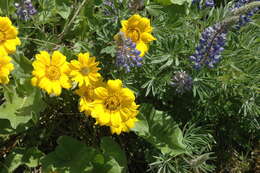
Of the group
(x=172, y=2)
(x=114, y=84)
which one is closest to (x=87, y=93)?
(x=114, y=84)

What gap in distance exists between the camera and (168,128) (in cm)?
305

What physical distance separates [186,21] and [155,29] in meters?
0.34

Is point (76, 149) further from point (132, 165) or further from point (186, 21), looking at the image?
point (186, 21)

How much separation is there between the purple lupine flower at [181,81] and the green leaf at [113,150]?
0.79 metres

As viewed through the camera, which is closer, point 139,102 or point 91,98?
point 91,98

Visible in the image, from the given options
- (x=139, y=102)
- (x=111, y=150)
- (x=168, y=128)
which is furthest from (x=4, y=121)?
(x=168, y=128)

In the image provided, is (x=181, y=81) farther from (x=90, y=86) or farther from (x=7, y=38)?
(x=7, y=38)

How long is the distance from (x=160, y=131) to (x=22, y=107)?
1.23 metres

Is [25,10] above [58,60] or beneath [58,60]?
above

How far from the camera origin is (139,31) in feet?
9.09

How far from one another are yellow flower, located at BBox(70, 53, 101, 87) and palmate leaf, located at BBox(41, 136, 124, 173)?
721 millimetres

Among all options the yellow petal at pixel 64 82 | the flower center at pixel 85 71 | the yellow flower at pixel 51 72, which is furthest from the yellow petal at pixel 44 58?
the flower center at pixel 85 71

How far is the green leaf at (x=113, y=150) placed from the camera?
3.05 m

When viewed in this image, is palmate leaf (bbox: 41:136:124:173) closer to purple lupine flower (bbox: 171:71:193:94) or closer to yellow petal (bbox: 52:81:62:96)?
yellow petal (bbox: 52:81:62:96)
